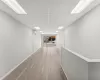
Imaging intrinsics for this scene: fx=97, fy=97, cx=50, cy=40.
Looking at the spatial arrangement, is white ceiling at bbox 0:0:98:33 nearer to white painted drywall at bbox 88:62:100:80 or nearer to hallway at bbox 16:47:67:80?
white painted drywall at bbox 88:62:100:80

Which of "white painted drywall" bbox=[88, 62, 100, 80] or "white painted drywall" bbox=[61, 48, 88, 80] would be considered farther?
"white painted drywall" bbox=[61, 48, 88, 80]

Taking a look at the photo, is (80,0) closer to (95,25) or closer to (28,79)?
(95,25)

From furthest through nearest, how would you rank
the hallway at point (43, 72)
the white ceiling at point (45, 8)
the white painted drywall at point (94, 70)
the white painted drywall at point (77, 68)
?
the hallway at point (43, 72) → the white ceiling at point (45, 8) → the white painted drywall at point (77, 68) → the white painted drywall at point (94, 70)

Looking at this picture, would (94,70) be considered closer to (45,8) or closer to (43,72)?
(45,8)

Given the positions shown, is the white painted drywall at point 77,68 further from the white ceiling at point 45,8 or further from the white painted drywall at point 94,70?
the white ceiling at point 45,8

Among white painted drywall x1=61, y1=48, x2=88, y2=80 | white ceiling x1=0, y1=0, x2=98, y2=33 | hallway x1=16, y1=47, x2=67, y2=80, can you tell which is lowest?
hallway x1=16, y1=47, x2=67, y2=80

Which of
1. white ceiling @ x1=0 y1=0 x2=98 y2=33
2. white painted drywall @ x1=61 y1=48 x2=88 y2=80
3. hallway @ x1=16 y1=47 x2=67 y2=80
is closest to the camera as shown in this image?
white painted drywall @ x1=61 y1=48 x2=88 y2=80

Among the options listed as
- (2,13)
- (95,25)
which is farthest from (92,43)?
(2,13)

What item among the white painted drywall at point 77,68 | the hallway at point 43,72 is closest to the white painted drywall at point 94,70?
the white painted drywall at point 77,68

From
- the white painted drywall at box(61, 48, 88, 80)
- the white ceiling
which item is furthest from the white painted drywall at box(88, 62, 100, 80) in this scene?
the white ceiling

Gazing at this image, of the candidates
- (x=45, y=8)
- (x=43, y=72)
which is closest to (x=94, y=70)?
(x=45, y=8)

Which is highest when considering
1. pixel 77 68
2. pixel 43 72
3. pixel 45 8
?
pixel 45 8

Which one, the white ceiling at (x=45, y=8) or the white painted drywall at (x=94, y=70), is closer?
the white painted drywall at (x=94, y=70)

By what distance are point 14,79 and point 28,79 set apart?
0.49m
